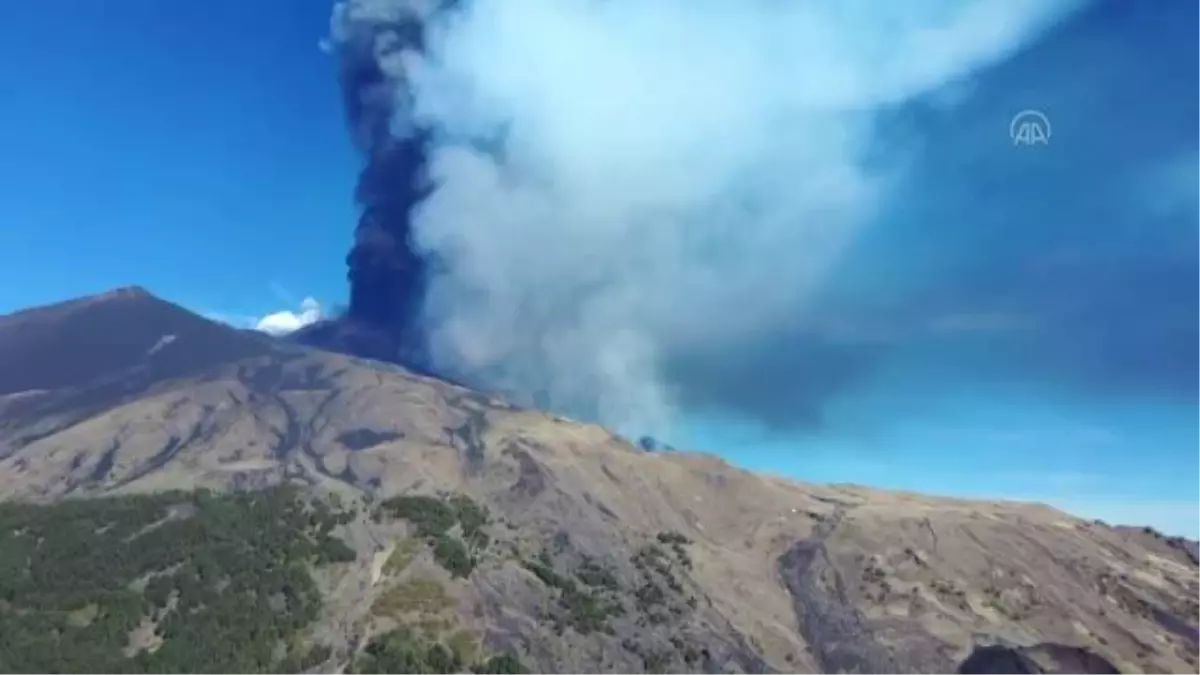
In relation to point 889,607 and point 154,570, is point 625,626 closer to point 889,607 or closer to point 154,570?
point 889,607

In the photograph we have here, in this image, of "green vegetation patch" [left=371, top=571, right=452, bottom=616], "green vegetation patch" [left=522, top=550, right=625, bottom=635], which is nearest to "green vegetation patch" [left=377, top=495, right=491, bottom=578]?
"green vegetation patch" [left=371, top=571, right=452, bottom=616]

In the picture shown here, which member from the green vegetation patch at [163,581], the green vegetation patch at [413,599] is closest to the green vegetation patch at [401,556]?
the green vegetation patch at [413,599]

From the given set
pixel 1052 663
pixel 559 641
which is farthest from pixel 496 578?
pixel 1052 663

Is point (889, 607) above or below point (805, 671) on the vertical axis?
above

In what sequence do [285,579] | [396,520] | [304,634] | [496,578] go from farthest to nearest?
[396,520]
[496,578]
[285,579]
[304,634]

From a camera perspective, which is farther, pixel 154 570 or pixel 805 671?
pixel 805 671

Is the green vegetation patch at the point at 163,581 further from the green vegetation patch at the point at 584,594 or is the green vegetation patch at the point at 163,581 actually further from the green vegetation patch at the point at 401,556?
the green vegetation patch at the point at 584,594
